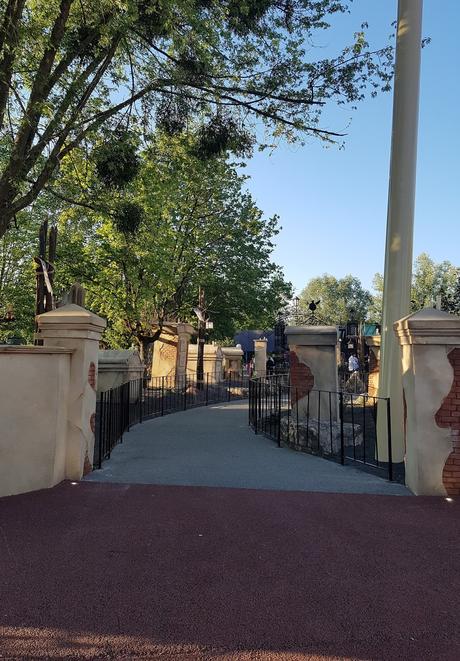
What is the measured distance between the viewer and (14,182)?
26.7 ft

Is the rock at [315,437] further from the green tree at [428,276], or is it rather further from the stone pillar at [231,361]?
the green tree at [428,276]

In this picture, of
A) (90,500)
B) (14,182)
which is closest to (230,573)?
(90,500)

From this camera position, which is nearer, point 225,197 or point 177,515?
point 177,515

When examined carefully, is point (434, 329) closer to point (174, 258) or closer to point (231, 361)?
point (174, 258)

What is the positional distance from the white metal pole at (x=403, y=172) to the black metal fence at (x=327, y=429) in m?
0.86

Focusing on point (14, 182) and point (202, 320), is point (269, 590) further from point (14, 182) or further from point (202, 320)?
point (202, 320)

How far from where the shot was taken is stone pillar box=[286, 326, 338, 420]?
1023 cm

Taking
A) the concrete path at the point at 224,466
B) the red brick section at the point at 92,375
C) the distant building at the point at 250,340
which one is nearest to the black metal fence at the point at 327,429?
the concrete path at the point at 224,466

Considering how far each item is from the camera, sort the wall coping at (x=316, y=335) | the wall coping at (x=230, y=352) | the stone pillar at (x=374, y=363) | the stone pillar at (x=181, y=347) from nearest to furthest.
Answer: the wall coping at (x=316, y=335)
the stone pillar at (x=374, y=363)
the stone pillar at (x=181, y=347)
the wall coping at (x=230, y=352)

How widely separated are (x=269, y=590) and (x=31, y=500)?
2.93 m

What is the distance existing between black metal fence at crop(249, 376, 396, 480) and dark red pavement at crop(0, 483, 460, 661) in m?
2.04

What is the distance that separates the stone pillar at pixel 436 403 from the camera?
17.9 ft

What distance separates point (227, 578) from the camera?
335 cm

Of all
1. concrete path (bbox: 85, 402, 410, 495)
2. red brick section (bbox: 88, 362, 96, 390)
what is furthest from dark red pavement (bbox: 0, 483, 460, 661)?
red brick section (bbox: 88, 362, 96, 390)
